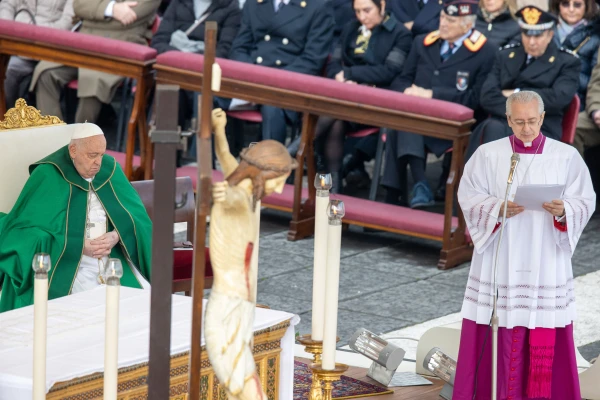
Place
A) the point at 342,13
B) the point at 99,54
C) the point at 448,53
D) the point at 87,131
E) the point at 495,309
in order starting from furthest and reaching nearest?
the point at 342,13 < the point at 99,54 < the point at 448,53 < the point at 87,131 < the point at 495,309

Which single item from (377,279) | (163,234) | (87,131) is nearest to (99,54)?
(377,279)

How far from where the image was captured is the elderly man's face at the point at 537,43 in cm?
842

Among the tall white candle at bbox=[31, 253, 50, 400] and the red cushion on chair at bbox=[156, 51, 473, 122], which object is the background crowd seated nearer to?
the red cushion on chair at bbox=[156, 51, 473, 122]

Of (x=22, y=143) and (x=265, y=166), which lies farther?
(x=22, y=143)

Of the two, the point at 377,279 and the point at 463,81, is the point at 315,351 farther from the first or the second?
the point at 463,81

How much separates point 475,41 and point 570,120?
940 millimetres

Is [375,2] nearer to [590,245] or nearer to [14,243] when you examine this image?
[590,245]

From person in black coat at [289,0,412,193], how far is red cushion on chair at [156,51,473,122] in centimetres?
59

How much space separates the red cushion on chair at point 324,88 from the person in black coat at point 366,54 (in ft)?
1.93

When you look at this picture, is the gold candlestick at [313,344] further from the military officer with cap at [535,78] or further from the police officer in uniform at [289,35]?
the police officer in uniform at [289,35]

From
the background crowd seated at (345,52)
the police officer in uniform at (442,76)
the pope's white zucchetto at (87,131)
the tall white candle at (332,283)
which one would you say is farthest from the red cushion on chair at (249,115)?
the tall white candle at (332,283)

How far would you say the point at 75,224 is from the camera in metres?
5.82

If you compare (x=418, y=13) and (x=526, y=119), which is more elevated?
(x=418, y=13)

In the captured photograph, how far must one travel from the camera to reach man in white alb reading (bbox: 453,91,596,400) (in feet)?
17.6
